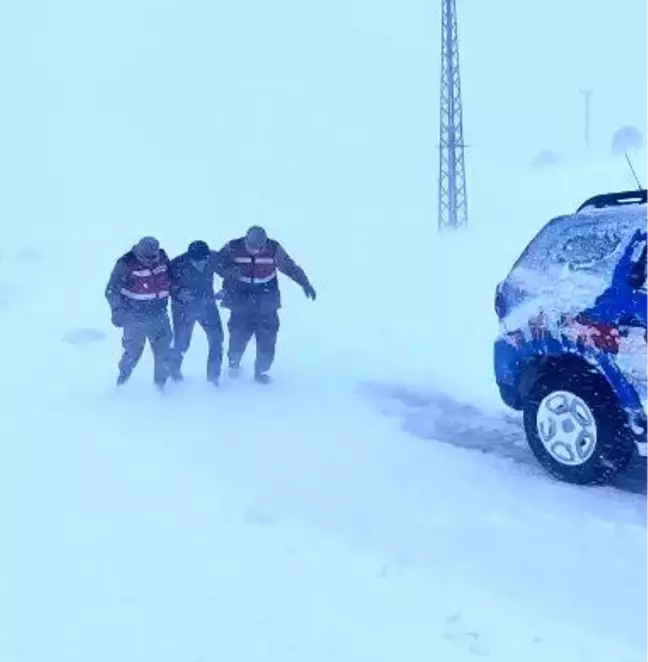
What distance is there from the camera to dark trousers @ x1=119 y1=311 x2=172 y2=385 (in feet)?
26.7

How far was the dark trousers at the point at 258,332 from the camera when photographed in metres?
8.61

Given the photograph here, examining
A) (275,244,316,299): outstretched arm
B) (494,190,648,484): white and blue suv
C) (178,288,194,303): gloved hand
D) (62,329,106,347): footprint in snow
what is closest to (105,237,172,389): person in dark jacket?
(178,288,194,303): gloved hand

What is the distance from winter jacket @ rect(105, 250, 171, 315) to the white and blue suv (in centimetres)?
351

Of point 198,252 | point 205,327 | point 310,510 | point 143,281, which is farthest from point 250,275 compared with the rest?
point 310,510

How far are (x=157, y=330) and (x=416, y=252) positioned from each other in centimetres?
1265

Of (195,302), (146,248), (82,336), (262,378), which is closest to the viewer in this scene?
(146,248)

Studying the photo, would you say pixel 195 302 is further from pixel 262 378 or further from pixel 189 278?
pixel 262 378

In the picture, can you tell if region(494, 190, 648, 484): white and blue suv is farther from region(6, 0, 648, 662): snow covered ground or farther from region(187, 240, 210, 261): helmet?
region(187, 240, 210, 261): helmet

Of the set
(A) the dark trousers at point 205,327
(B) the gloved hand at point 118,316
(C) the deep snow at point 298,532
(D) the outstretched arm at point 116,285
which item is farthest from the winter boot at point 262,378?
(D) the outstretched arm at point 116,285

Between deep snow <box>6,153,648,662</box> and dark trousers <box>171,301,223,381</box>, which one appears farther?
dark trousers <box>171,301,223,381</box>

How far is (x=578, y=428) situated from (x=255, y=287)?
4017 mm

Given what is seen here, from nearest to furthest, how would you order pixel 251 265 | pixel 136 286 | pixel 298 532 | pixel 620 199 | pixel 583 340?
pixel 298 532 < pixel 583 340 < pixel 620 199 < pixel 136 286 < pixel 251 265

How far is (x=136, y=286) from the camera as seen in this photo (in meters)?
7.98

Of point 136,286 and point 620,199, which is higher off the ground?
point 620,199
